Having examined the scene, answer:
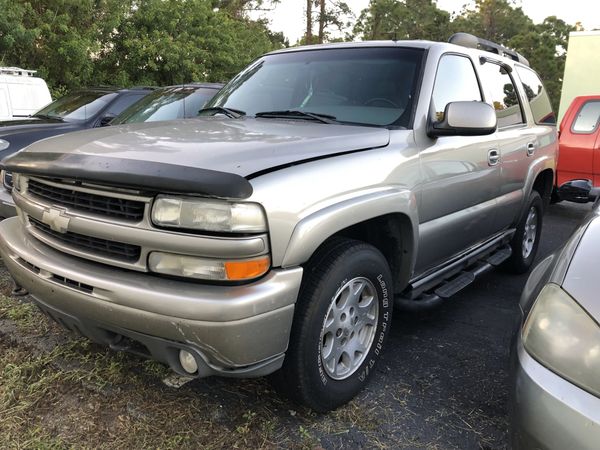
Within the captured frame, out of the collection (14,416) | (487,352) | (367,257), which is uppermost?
(367,257)

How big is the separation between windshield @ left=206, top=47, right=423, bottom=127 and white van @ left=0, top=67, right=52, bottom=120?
6.51m

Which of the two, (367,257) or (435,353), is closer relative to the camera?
(367,257)

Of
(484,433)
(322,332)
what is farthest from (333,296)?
(484,433)

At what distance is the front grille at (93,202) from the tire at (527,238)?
11.9ft

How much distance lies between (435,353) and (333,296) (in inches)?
47.8

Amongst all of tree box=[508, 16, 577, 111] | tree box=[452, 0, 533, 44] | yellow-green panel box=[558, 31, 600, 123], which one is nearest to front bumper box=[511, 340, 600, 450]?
yellow-green panel box=[558, 31, 600, 123]

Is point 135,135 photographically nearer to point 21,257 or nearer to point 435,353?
point 21,257

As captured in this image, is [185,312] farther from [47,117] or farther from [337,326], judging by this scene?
[47,117]

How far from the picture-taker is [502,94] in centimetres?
427

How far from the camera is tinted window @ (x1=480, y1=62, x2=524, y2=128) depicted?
404 cm

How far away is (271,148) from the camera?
235 centimetres

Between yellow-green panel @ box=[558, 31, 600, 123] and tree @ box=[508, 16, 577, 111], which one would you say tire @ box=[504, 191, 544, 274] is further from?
tree @ box=[508, 16, 577, 111]

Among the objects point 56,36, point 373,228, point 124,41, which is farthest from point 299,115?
point 124,41

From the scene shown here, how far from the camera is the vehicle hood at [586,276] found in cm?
164
